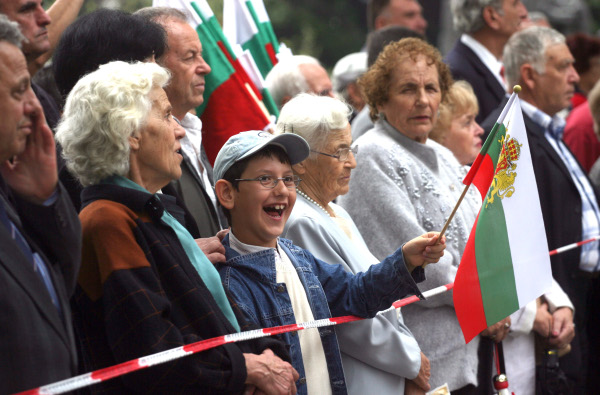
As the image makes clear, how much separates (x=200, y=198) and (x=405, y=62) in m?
1.56

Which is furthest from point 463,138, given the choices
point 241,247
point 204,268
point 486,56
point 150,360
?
point 150,360

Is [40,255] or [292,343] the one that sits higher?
[40,255]

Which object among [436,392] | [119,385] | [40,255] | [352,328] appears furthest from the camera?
[436,392]

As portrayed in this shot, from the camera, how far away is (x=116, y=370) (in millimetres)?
2809

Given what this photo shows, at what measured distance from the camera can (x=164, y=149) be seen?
3283 millimetres

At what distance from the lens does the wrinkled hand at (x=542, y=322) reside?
5230 mm

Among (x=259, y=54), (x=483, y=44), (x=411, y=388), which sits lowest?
(x=411, y=388)

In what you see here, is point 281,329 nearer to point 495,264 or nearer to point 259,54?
point 495,264

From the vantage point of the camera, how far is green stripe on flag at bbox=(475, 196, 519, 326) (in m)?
3.90

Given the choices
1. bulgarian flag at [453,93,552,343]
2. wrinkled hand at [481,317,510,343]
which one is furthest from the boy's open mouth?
wrinkled hand at [481,317,510,343]

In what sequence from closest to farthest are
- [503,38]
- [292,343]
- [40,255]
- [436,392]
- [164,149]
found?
[40,255], [164,149], [292,343], [436,392], [503,38]

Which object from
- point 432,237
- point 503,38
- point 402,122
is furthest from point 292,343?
point 503,38

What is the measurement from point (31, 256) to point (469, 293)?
1961 mm

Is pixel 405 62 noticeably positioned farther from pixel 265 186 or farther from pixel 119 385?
pixel 119 385
